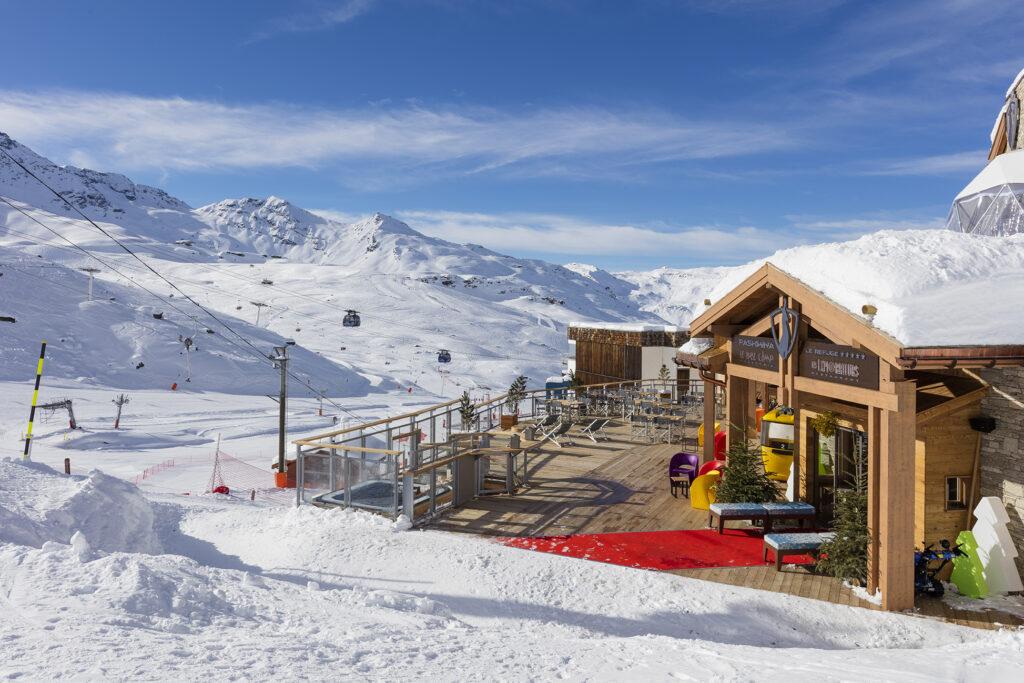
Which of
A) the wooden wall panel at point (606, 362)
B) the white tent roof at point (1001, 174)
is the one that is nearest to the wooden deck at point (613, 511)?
the white tent roof at point (1001, 174)

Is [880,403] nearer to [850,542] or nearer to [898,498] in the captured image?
[898,498]

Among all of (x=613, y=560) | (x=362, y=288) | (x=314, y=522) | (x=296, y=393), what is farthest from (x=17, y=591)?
(x=362, y=288)

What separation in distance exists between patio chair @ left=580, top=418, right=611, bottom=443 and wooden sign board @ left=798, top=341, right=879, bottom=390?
28.8 ft

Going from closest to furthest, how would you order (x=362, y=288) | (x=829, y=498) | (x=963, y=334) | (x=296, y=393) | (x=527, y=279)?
(x=963, y=334)
(x=829, y=498)
(x=296, y=393)
(x=362, y=288)
(x=527, y=279)

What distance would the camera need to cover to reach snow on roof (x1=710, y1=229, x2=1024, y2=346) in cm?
727

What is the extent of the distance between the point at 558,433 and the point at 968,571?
10.9 meters

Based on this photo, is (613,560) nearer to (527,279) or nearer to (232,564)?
(232,564)

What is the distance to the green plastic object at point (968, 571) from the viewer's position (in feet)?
26.5

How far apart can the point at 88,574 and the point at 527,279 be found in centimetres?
19411

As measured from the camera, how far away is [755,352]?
10.7 metres

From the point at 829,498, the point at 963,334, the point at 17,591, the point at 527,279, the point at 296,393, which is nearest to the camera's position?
the point at 17,591

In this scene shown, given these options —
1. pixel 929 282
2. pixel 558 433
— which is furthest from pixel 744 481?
pixel 558 433

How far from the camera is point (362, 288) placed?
119438mm

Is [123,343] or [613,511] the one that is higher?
[123,343]
